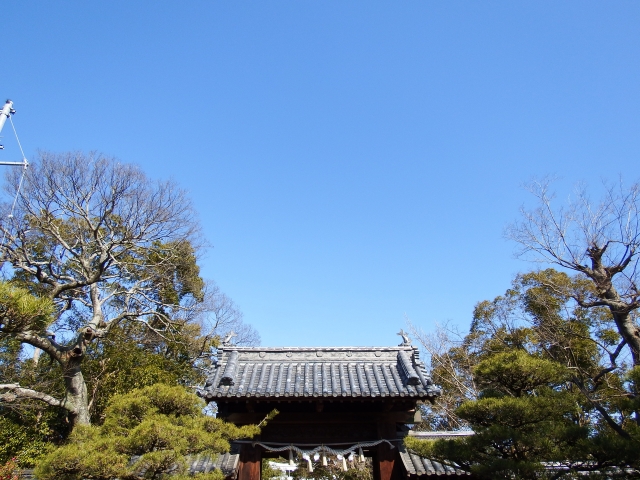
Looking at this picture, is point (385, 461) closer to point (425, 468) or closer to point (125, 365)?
point (425, 468)

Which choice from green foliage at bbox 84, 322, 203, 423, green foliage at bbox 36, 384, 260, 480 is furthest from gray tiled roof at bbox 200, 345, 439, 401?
green foliage at bbox 84, 322, 203, 423

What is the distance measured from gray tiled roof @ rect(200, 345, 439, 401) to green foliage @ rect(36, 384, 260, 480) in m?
1.36

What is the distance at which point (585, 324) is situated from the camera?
65.2 feet

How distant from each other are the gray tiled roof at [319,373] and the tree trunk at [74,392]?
5.93 metres

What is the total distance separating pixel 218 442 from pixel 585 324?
63.8 feet

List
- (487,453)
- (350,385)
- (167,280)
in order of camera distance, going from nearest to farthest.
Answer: (487,453), (350,385), (167,280)

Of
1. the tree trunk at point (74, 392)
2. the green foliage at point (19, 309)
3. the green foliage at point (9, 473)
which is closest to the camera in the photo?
the green foliage at point (19, 309)

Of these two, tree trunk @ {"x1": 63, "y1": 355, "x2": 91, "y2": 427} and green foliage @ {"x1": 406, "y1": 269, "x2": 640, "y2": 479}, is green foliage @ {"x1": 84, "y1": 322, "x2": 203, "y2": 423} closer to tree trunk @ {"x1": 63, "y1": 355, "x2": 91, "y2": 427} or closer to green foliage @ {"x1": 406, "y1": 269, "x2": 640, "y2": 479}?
tree trunk @ {"x1": 63, "y1": 355, "x2": 91, "y2": 427}

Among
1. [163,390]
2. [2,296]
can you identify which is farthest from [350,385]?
[2,296]

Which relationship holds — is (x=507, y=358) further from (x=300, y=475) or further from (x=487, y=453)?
(x=300, y=475)

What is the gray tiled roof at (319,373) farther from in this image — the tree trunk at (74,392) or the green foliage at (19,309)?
the tree trunk at (74,392)

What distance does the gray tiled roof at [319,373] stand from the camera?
898 cm

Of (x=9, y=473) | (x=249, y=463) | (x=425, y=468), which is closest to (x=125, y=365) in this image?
(x=9, y=473)

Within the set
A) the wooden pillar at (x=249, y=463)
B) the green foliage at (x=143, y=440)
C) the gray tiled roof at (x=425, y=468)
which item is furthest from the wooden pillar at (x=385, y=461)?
the green foliage at (x=143, y=440)
